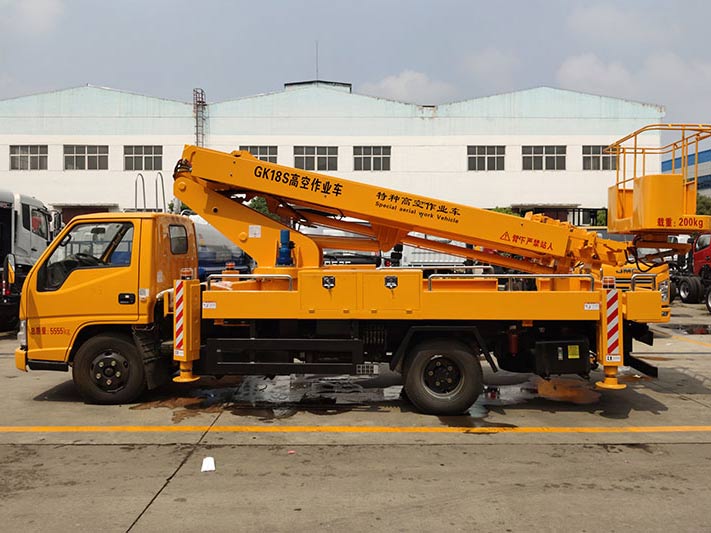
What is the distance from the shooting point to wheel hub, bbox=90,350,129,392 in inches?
276

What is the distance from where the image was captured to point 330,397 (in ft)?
25.2

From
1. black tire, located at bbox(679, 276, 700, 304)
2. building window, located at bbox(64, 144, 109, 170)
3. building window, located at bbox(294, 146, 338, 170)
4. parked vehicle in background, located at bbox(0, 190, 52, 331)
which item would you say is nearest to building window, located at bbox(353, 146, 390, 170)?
building window, located at bbox(294, 146, 338, 170)

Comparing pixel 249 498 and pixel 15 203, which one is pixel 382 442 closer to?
pixel 249 498

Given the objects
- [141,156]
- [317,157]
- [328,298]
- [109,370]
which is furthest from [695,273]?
[141,156]

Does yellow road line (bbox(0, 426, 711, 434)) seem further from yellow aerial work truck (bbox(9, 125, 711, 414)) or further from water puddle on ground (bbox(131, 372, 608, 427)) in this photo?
yellow aerial work truck (bbox(9, 125, 711, 414))

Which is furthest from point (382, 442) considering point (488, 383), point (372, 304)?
point (488, 383)

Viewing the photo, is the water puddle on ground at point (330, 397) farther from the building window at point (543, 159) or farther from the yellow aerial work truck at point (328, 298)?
the building window at point (543, 159)

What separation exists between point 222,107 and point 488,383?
34.1 meters

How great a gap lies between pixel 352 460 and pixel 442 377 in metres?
1.79

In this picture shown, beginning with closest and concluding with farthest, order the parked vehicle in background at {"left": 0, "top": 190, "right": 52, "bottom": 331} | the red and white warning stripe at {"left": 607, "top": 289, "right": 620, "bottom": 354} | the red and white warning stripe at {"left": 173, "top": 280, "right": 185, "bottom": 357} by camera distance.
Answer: the red and white warning stripe at {"left": 607, "top": 289, "right": 620, "bottom": 354}, the red and white warning stripe at {"left": 173, "top": 280, "right": 185, "bottom": 357}, the parked vehicle in background at {"left": 0, "top": 190, "right": 52, "bottom": 331}

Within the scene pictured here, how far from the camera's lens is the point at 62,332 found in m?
7.01

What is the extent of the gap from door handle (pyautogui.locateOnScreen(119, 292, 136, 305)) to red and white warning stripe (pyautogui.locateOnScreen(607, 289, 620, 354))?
5311 mm

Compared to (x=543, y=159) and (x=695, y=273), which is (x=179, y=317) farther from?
(x=543, y=159)

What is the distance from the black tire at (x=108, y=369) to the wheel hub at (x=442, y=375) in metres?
3.30
